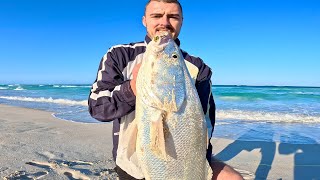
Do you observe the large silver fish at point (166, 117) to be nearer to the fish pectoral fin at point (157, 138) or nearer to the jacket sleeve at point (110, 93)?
the fish pectoral fin at point (157, 138)

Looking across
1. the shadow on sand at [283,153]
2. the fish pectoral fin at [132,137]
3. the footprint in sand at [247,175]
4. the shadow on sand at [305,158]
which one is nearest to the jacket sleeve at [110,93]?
the fish pectoral fin at [132,137]

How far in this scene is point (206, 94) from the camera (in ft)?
10.6

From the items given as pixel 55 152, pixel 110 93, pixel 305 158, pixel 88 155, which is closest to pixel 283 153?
pixel 305 158

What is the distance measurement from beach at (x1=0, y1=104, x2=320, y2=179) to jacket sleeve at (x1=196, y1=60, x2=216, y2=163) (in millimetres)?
2244

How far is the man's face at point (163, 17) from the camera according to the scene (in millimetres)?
3131

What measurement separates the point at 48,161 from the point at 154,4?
3.55 m

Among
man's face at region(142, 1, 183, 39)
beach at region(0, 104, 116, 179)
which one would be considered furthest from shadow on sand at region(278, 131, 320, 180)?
man's face at region(142, 1, 183, 39)

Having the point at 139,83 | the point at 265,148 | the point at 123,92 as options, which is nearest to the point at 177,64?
the point at 139,83

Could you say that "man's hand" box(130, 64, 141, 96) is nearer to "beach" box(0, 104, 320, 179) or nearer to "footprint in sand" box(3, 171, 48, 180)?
"beach" box(0, 104, 320, 179)

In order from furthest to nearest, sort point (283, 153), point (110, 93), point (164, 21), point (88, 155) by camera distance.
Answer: point (283, 153) < point (88, 155) < point (164, 21) < point (110, 93)

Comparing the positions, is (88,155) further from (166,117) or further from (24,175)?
(166,117)

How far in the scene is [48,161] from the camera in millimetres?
5590

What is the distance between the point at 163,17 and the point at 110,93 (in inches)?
34.9

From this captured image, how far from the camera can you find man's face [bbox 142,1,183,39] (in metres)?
3.13
